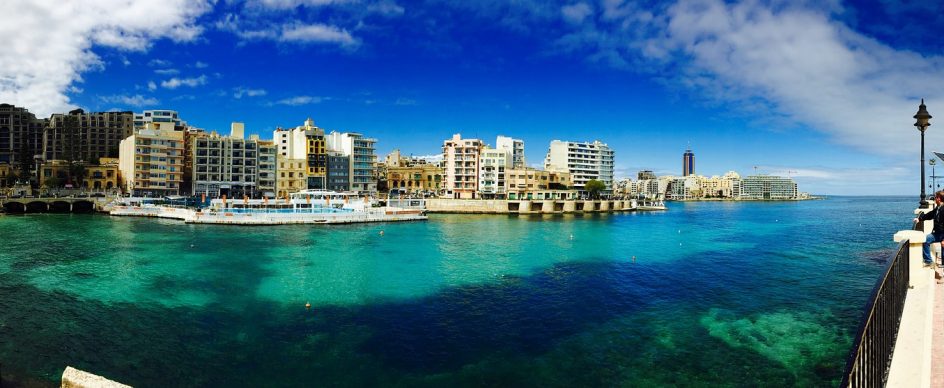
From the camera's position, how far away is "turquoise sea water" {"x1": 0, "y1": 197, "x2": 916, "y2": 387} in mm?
13461

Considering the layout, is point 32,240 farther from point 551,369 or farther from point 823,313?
point 823,313

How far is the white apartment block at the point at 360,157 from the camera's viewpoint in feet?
358

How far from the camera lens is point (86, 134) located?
113125mm

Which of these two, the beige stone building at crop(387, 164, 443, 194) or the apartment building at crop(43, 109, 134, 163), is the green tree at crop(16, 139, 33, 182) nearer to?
the apartment building at crop(43, 109, 134, 163)

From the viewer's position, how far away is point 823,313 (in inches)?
747

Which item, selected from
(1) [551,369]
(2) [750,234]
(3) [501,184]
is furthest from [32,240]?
(3) [501,184]

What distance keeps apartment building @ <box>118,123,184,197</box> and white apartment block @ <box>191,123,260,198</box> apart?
10.6 feet

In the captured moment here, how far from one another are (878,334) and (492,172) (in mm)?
100549

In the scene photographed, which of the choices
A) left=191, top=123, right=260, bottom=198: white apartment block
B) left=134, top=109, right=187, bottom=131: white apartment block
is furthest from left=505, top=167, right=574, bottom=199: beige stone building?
left=134, top=109, right=187, bottom=131: white apartment block

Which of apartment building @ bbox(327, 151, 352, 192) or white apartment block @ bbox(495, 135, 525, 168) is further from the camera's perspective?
white apartment block @ bbox(495, 135, 525, 168)

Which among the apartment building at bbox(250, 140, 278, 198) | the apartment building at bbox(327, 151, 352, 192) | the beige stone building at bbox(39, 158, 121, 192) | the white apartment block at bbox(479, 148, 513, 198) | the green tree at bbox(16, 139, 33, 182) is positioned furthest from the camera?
the apartment building at bbox(327, 151, 352, 192)

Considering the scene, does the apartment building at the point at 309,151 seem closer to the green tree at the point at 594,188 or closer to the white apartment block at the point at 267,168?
the white apartment block at the point at 267,168

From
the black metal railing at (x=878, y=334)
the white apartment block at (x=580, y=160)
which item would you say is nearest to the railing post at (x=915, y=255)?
the black metal railing at (x=878, y=334)

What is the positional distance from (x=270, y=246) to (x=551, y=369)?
32962mm
